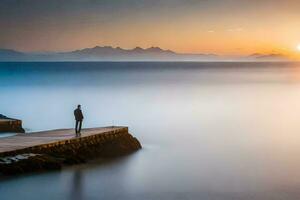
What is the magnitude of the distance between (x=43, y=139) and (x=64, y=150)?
3.73ft

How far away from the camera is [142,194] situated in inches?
624

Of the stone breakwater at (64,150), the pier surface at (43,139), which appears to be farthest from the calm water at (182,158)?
the pier surface at (43,139)

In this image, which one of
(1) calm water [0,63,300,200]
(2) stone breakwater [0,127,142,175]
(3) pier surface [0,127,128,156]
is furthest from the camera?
(3) pier surface [0,127,128,156]

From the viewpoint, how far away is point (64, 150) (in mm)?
17891

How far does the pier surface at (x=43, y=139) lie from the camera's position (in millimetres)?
16875

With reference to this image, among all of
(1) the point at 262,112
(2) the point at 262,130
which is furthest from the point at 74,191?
(1) the point at 262,112

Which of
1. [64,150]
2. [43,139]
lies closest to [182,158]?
[64,150]

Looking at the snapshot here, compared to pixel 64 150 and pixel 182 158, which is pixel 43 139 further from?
pixel 182 158

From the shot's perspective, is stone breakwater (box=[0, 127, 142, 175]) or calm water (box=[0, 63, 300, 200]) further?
stone breakwater (box=[0, 127, 142, 175])

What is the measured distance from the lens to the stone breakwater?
52.4ft

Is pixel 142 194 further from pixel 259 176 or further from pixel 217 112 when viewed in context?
pixel 217 112

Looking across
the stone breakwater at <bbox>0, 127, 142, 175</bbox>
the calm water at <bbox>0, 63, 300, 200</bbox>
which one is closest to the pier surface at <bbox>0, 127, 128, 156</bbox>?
the stone breakwater at <bbox>0, 127, 142, 175</bbox>

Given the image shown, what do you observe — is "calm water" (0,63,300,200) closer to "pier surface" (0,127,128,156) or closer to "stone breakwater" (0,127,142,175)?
"stone breakwater" (0,127,142,175)

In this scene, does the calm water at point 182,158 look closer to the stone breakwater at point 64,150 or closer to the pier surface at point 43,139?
the stone breakwater at point 64,150
